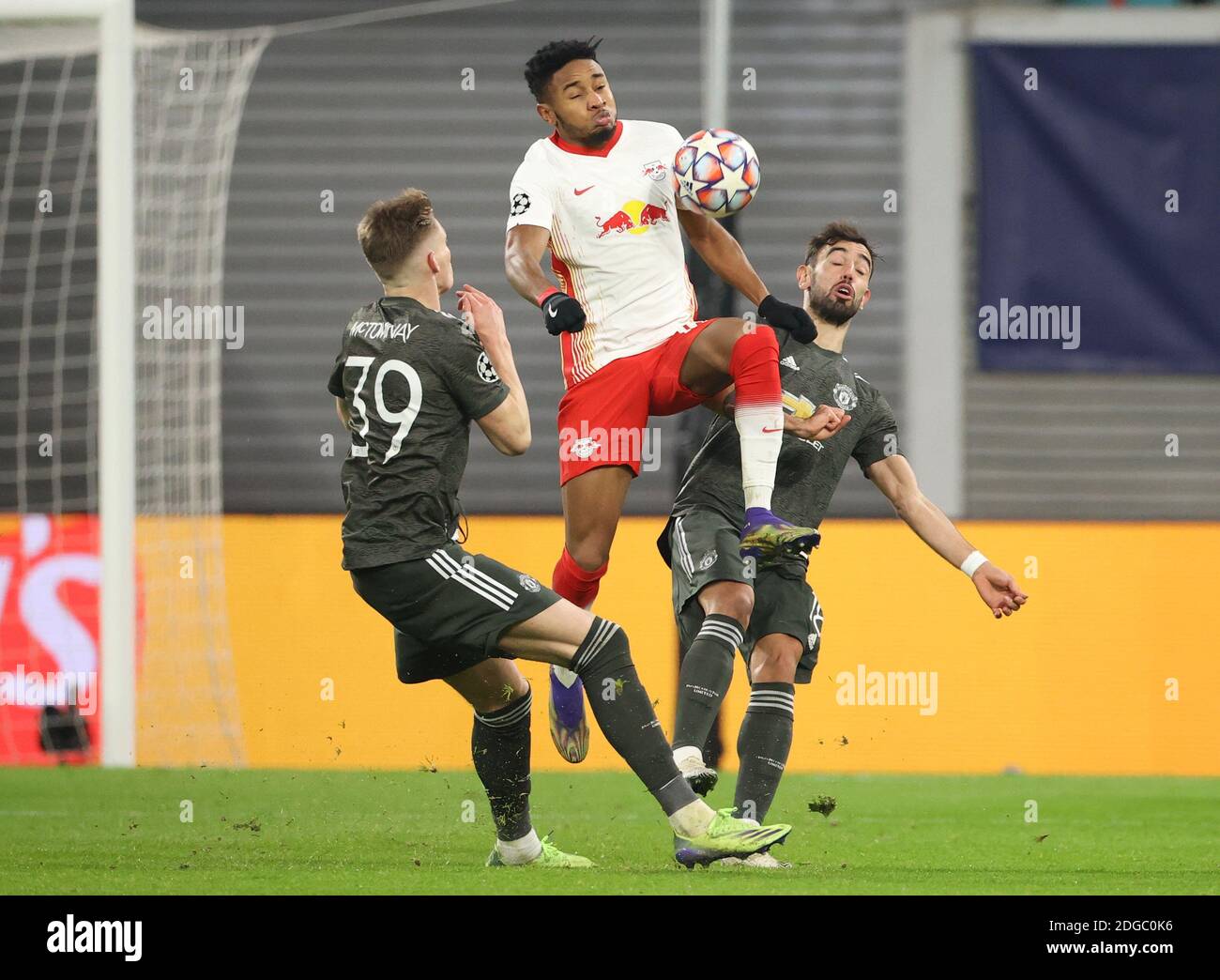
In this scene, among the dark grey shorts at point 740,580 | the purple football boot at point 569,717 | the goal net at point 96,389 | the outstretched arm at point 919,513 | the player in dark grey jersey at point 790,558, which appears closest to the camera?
the player in dark grey jersey at point 790,558

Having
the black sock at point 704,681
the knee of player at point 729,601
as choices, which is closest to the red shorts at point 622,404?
the knee of player at point 729,601

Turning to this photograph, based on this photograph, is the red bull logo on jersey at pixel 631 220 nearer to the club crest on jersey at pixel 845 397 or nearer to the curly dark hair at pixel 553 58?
the curly dark hair at pixel 553 58

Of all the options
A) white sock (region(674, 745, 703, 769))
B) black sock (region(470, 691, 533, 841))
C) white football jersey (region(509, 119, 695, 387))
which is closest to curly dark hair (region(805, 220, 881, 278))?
white football jersey (region(509, 119, 695, 387))

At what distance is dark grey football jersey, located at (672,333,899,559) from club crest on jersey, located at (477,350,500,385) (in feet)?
3.74

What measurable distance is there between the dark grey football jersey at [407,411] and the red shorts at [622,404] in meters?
0.79

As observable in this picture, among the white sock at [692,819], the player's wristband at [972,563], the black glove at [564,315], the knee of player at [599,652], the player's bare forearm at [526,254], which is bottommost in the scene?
the white sock at [692,819]

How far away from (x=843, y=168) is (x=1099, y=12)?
6.24ft

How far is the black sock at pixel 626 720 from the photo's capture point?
16.5 ft

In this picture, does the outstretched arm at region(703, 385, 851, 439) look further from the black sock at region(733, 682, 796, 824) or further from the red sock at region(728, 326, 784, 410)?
the black sock at region(733, 682, 796, 824)

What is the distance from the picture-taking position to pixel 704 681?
221 inches

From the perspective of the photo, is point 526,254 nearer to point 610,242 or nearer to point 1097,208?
point 610,242

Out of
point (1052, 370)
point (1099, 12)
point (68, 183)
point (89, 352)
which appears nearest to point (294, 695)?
point (89, 352)

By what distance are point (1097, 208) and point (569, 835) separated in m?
6.11

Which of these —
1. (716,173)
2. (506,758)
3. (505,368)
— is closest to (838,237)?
(716,173)
